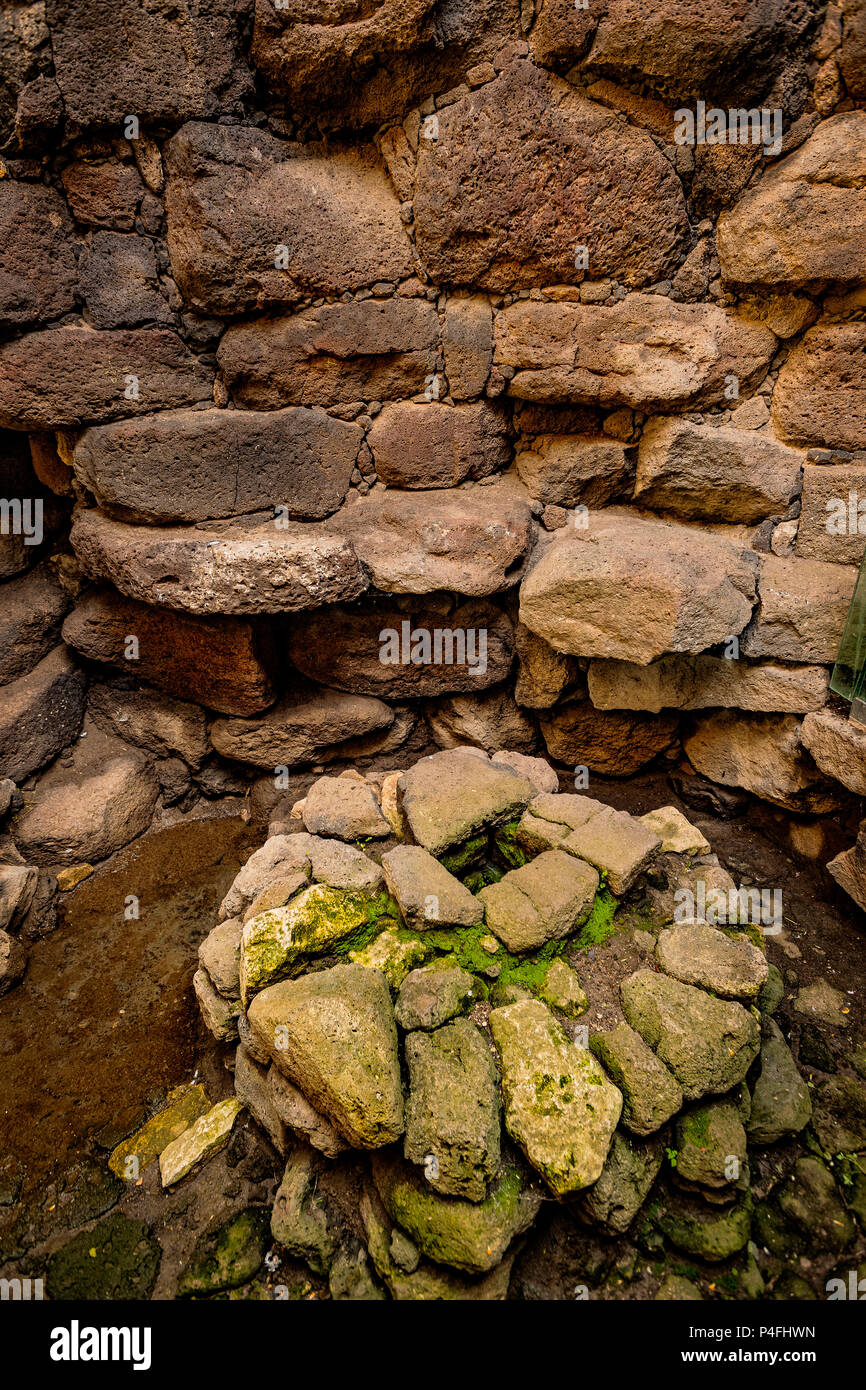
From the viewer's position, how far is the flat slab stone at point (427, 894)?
280 centimetres

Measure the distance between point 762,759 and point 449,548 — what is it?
2216 mm

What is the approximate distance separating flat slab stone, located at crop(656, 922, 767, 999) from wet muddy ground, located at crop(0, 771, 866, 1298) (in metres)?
0.16

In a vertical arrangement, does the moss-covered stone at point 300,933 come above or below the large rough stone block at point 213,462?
below

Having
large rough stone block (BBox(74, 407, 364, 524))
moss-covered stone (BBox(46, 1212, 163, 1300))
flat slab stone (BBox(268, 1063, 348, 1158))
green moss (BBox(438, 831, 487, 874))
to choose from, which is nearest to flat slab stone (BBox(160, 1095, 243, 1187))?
moss-covered stone (BBox(46, 1212, 163, 1300))

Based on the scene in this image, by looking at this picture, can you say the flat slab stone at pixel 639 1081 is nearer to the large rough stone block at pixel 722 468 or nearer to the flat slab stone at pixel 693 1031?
the flat slab stone at pixel 693 1031

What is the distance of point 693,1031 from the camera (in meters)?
2.52

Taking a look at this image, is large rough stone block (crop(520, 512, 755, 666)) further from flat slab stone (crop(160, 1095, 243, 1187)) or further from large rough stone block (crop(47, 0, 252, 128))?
large rough stone block (crop(47, 0, 252, 128))

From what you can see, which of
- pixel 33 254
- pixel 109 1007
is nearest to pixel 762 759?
pixel 109 1007

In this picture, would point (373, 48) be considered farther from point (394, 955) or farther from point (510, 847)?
point (394, 955)

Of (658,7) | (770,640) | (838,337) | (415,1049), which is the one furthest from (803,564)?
(415,1049)

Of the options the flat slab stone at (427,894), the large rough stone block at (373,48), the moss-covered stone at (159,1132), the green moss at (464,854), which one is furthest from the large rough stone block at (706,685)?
the large rough stone block at (373,48)

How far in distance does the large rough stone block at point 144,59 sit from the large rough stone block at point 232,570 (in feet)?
6.53

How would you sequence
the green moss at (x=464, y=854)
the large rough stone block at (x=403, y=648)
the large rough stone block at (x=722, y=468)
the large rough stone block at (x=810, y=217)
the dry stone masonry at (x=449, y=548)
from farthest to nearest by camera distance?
the large rough stone block at (x=403, y=648) → the large rough stone block at (x=722, y=468) → the green moss at (x=464, y=854) → the large rough stone block at (x=810, y=217) → the dry stone masonry at (x=449, y=548)

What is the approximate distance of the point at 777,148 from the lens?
10.4 ft
